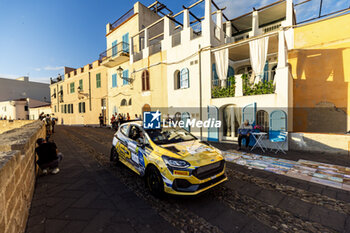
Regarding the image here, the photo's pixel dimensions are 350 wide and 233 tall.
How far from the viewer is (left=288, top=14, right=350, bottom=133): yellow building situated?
30.3 ft

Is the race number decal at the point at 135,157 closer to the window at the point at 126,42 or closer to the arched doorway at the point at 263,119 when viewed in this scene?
the arched doorway at the point at 263,119

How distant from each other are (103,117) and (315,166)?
792 inches

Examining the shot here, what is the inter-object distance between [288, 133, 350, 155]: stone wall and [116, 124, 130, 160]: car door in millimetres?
7790

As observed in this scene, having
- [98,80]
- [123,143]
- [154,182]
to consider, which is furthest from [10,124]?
[154,182]

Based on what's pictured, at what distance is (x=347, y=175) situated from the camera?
470 centimetres

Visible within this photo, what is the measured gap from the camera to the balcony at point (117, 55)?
15969 millimetres

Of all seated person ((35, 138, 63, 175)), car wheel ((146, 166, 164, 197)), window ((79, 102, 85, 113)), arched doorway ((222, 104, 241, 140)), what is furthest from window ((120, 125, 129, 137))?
window ((79, 102, 85, 113))

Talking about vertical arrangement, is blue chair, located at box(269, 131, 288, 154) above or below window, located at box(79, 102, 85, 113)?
below

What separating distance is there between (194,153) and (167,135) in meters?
1.16

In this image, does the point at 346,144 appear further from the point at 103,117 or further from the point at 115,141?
the point at 103,117

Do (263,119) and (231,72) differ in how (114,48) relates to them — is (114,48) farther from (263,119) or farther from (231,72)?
(263,119)

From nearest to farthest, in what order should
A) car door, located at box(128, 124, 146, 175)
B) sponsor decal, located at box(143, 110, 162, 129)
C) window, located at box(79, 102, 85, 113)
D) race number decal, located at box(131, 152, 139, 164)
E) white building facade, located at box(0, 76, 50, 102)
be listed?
car door, located at box(128, 124, 146, 175), race number decal, located at box(131, 152, 139, 164), sponsor decal, located at box(143, 110, 162, 129), window, located at box(79, 102, 85, 113), white building facade, located at box(0, 76, 50, 102)

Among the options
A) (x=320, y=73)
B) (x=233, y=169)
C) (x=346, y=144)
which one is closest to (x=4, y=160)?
(x=233, y=169)

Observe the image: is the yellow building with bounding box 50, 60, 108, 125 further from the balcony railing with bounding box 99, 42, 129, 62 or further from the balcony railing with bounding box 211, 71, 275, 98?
the balcony railing with bounding box 211, 71, 275, 98
